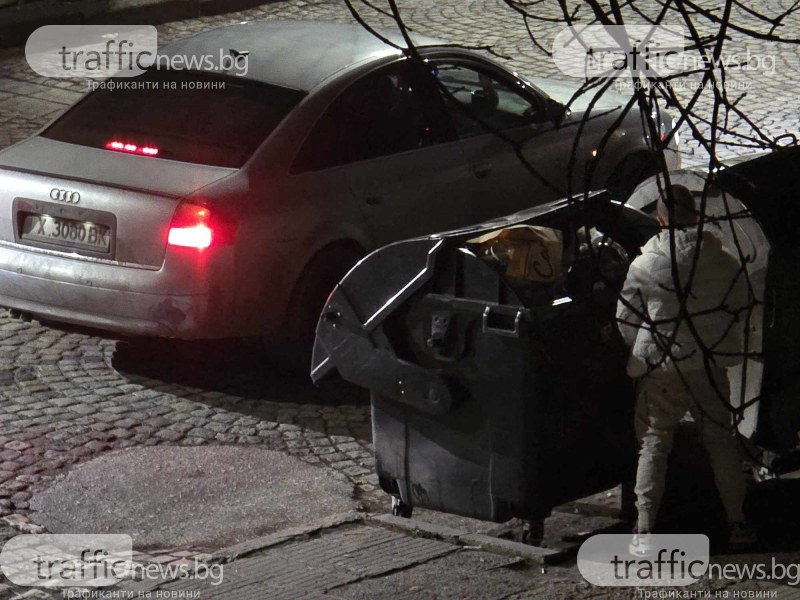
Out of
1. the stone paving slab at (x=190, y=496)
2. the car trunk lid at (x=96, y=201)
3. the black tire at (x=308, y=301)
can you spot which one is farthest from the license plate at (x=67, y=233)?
the stone paving slab at (x=190, y=496)

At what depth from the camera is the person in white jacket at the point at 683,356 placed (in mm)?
5547

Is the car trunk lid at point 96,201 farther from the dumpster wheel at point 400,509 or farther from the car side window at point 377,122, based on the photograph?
the dumpster wheel at point 400,509

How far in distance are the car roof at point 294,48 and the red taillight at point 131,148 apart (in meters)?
0.78

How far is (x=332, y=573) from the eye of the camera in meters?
5.65

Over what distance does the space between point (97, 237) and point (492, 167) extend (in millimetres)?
2410

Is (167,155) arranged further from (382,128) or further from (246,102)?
(382,128)

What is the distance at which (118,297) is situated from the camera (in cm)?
745

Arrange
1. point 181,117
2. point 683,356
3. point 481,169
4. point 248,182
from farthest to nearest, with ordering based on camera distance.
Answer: point 481,169
point 181,117
point 248,182
point 683,356

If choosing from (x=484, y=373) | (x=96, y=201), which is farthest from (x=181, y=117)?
(x=484, y=373)

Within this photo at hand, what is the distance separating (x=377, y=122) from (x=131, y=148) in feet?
4.48

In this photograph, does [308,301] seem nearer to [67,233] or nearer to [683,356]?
[67,233]

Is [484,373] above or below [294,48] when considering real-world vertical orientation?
below

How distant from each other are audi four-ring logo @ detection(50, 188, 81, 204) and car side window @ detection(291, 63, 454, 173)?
44.9 inches

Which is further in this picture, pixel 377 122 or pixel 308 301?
pixel 377 122
